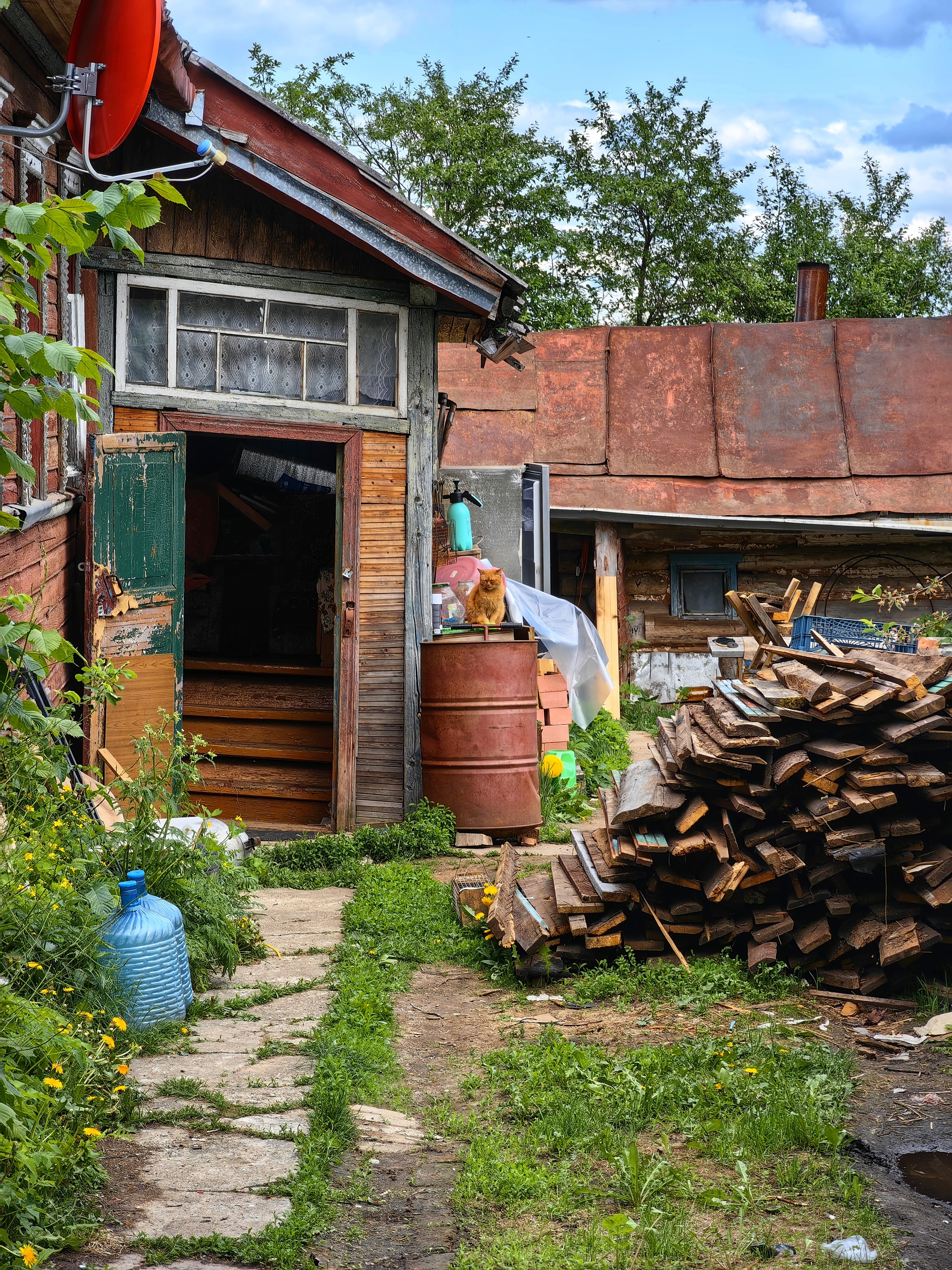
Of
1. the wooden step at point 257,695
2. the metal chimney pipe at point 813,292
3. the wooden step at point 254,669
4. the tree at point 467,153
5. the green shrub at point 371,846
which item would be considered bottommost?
the green shrub at point 371,846

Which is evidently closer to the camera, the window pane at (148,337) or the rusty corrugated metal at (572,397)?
the window pane at (148,337)

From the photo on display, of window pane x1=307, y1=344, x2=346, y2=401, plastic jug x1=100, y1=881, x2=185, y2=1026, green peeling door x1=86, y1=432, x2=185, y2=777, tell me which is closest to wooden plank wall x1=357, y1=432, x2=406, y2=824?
window pane x1=307, y1=344, x2=346, y2=401

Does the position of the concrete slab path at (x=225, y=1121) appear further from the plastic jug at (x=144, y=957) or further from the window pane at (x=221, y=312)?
the window pane at (x=221, y=312)

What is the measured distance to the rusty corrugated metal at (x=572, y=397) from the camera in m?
14.4

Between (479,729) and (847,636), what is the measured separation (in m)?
3.30

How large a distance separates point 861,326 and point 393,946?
1313cm

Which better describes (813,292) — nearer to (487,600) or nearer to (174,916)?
(487,600)

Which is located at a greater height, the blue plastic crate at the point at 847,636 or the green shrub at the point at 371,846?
the blue plastic crate at the point at 847,636

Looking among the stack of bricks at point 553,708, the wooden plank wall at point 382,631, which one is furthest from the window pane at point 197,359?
the stack of bricks at point 553,708

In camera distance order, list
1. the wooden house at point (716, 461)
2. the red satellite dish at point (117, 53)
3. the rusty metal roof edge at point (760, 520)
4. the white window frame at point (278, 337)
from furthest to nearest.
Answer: the wooden house at point (716, 461) → the rusty metal roof edge at point (760, 520) → the white window frame at point (278, 337) → the red satellite dish at point (117, 53)

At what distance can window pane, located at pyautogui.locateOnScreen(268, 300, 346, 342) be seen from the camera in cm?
780

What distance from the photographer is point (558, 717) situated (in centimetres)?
1030

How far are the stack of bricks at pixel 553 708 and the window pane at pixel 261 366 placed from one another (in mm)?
3746

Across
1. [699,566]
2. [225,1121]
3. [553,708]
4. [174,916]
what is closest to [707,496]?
[699,566]
